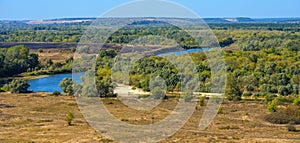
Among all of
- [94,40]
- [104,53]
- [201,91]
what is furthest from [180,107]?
[94,40]

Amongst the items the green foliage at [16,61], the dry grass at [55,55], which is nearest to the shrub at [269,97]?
the green foliage at [16,61]

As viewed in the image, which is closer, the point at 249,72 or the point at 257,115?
the point at 257,115

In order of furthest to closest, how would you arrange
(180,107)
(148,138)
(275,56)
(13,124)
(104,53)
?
(104,53) < (275,56) < (180,107) < (13,124) < (148,138)

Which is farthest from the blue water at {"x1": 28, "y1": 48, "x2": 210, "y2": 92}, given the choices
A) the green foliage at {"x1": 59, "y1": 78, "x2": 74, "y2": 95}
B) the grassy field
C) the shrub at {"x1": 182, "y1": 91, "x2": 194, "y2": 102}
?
the shrub at {"x1": 182, "y1": 91, "x2": 194, "y2": 102}

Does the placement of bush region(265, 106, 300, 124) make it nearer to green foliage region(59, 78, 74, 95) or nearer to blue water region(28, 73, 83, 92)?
green foliage region(59, 78, 74, 95)

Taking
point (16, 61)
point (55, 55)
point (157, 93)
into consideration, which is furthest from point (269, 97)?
point (55, 55)

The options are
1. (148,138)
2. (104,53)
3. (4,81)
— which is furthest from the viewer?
(104,53)

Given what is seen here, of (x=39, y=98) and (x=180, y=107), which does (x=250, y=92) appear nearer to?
(x=180, y=107)
